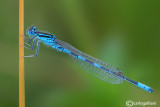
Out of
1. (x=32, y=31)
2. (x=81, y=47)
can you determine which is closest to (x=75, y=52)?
(x=81, y=47)

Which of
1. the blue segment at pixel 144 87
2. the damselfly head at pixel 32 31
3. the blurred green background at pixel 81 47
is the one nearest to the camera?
the blue segment at pixel 144 87

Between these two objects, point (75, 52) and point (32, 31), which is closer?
point (32, 31)

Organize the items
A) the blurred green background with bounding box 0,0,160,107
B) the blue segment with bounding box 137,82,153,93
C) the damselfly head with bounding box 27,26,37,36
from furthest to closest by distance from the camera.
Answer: the damselfly head with bounding box 27,26,37,36 → the blurred green background with bounding box 0,0,160,107 → the blue segment with bounding box 137,82,153,93

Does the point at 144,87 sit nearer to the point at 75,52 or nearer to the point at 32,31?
the point at 75,52

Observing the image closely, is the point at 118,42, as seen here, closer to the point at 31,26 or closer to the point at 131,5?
the point at 131,5

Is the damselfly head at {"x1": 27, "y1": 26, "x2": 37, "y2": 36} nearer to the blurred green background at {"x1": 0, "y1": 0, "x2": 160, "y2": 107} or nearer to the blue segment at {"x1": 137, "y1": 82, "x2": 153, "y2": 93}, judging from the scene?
the blurred green background at {"x1": 0, "y1": 0, "x2": 160, "y2": 107}

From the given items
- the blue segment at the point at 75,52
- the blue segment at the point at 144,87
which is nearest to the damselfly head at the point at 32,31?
the blue segment at the point at 75,52

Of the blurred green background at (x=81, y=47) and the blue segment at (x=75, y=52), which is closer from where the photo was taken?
the blurred green background at (x=81, y=47)

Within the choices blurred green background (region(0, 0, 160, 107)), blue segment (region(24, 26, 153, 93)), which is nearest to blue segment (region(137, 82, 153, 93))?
blurred green background (region(0, 0, 160, 107))

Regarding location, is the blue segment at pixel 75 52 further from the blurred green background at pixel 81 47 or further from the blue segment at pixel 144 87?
the blue segment at pixel 144 87
